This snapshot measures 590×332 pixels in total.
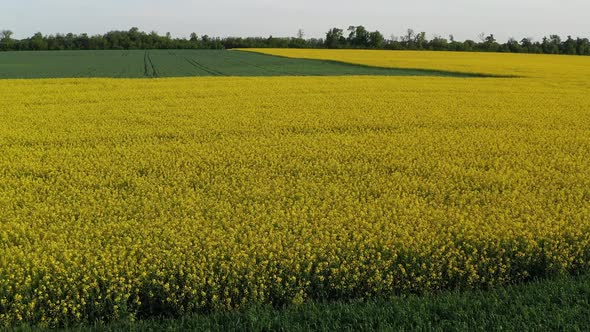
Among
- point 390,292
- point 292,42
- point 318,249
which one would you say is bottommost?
point 390,292

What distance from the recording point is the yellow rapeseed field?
591 centimetres

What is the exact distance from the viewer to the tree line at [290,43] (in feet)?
288

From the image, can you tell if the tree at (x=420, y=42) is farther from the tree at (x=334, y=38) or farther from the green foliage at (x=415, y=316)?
the green foliage at (x=415, y=316)

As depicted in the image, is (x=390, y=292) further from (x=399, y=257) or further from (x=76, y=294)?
(x=76, y=294)

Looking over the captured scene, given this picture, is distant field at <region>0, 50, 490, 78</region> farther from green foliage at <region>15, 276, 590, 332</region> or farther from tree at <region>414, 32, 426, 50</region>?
tree at <region>414, 32, 426, 50</region>

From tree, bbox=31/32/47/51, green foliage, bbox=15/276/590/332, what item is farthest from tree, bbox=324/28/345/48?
green foliage, bbox=15/276/590/332

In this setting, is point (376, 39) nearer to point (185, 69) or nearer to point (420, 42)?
point (420, 42)

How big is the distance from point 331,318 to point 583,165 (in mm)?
8356

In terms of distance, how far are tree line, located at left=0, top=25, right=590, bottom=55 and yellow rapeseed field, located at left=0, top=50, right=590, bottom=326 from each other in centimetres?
7853

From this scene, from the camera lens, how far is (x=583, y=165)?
1123 centimetres

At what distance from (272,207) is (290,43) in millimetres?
96460

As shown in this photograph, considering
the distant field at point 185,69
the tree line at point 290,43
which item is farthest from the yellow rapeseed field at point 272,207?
the tree line at point 290,43

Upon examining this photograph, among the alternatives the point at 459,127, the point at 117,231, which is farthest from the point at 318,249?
the point at 459,127

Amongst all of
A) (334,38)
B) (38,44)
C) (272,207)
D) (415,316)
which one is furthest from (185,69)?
(38,44)
